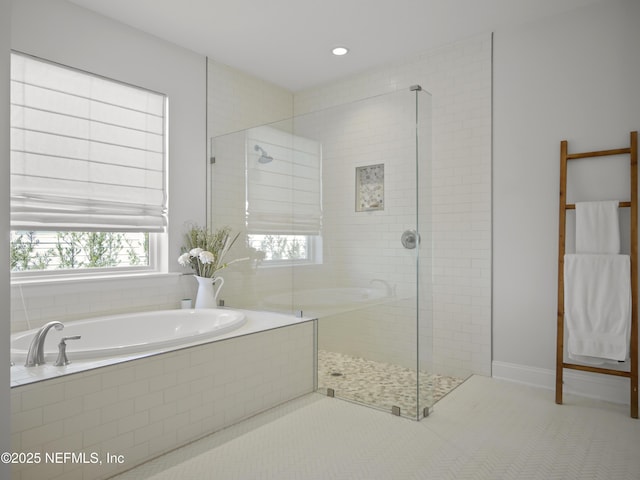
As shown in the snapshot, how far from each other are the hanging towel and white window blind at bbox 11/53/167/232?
303 cm

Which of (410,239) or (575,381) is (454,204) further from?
(575,381)

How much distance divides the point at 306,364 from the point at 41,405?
5.41 ft

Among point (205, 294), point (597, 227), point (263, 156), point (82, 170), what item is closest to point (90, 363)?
point (205, 294)

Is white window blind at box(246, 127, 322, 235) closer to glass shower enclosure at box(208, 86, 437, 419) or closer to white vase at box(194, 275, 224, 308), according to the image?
glass shower enclosure at box(208, 86, 437, 419)

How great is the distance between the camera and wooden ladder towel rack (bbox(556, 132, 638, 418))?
265cm

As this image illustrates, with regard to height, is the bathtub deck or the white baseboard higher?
the bathtub deck

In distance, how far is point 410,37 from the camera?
337 cm

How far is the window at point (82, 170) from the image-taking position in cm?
267

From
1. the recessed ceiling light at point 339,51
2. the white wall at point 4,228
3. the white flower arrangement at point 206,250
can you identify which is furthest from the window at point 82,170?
the white wall at point 4,228

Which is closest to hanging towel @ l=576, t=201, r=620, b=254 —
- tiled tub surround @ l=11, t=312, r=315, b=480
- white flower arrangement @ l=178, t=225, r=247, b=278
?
tiled tub surround @ l=11, t=312, r=315, b=480

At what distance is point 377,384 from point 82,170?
2480 mm

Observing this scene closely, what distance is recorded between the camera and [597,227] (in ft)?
9.18

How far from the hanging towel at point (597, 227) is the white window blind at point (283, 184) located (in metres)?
1.75

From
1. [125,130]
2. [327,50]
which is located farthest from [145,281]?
[327,50]
